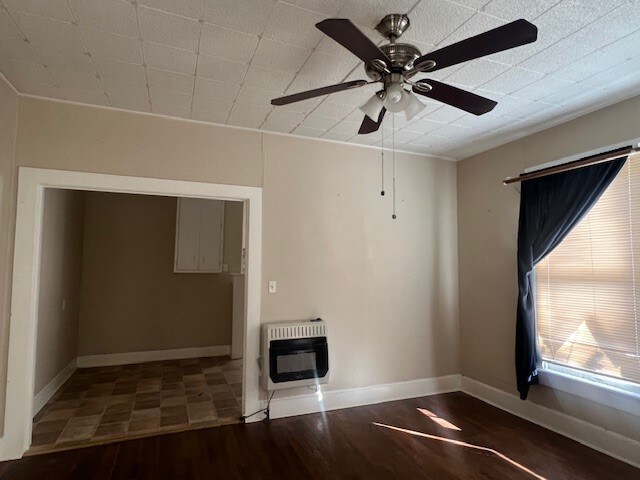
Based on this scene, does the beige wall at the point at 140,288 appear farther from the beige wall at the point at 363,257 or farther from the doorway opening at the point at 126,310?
the beige wall at the point at 363,257

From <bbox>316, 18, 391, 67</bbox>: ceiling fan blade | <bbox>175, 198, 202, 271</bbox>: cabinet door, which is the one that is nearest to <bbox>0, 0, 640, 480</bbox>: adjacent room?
<bbox>316, 18, 391, 67</bbox>: ceiling fan blade

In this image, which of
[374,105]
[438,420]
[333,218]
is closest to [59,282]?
[333,218]

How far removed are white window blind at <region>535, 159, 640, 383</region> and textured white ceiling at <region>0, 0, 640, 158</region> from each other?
2.82 ft

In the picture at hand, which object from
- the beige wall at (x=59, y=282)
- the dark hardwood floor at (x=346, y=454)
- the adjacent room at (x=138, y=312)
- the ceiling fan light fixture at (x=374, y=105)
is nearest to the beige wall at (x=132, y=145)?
the beige wall at (x=59, y=282)

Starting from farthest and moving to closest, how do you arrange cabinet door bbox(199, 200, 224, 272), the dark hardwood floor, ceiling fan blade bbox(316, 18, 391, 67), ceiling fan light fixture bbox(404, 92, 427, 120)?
cabinet door bbox(199, 200, 224, 272) < the dark hardwood floor < ceiling fan light fixture bbox(404, 92, 427, 120) < ceiling fan blade bbox(316, 18, 391, 67)

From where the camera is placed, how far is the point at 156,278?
5234 mm

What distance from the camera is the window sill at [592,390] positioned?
8.51ft

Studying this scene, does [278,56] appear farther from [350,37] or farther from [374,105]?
[350,37]

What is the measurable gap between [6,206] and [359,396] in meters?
3.45

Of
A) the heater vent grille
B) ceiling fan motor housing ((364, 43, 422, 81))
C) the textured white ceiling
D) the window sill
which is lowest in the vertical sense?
the window sill

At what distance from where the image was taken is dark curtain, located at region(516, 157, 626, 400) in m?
2.94

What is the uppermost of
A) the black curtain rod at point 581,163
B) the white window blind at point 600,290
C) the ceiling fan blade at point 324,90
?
the ceiling fan blade at point 324,90

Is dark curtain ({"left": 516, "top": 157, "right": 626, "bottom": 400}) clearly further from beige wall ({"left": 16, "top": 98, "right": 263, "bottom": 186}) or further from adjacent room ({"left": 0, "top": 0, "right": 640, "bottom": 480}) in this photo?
beige wall ({"left": 16, "top": 98, "right": 263, "bottom": 186})

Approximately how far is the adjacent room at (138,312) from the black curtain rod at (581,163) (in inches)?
136
